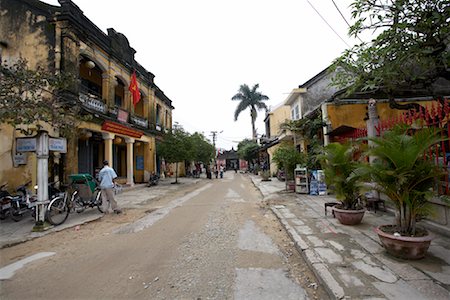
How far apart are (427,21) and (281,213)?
5.59 meters

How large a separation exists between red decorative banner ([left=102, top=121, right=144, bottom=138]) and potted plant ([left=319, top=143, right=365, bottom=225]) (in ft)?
38.9

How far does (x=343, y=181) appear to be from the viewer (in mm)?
5773

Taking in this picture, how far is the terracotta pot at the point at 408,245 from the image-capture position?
3631 millimetres

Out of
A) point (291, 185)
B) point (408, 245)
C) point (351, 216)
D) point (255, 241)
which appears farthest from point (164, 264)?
point (291, 185)

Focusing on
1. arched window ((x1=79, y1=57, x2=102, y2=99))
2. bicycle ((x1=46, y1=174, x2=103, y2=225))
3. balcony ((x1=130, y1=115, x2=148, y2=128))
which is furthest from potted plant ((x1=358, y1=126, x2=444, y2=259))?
balcony ((x1=130, y1=115, x2=148, y2=128))

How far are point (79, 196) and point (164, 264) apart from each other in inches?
223

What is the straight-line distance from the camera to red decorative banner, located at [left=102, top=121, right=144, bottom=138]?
1408 centimetres

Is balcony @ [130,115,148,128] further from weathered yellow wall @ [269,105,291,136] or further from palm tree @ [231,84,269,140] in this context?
palm tree @ [231,84,269,140]

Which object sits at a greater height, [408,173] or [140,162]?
[140,162]

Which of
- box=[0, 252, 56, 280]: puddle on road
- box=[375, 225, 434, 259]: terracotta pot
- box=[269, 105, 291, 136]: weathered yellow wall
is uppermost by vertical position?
box=[269, 105, 291, 136]: weathered yellow wall

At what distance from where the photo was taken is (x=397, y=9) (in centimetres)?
397

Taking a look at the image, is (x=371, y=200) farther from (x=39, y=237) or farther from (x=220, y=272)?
(x=39, y=237)

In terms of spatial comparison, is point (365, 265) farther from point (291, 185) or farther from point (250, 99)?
point (250, 99)

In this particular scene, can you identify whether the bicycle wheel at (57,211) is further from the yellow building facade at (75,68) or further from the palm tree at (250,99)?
the palm tree at (250,99)
